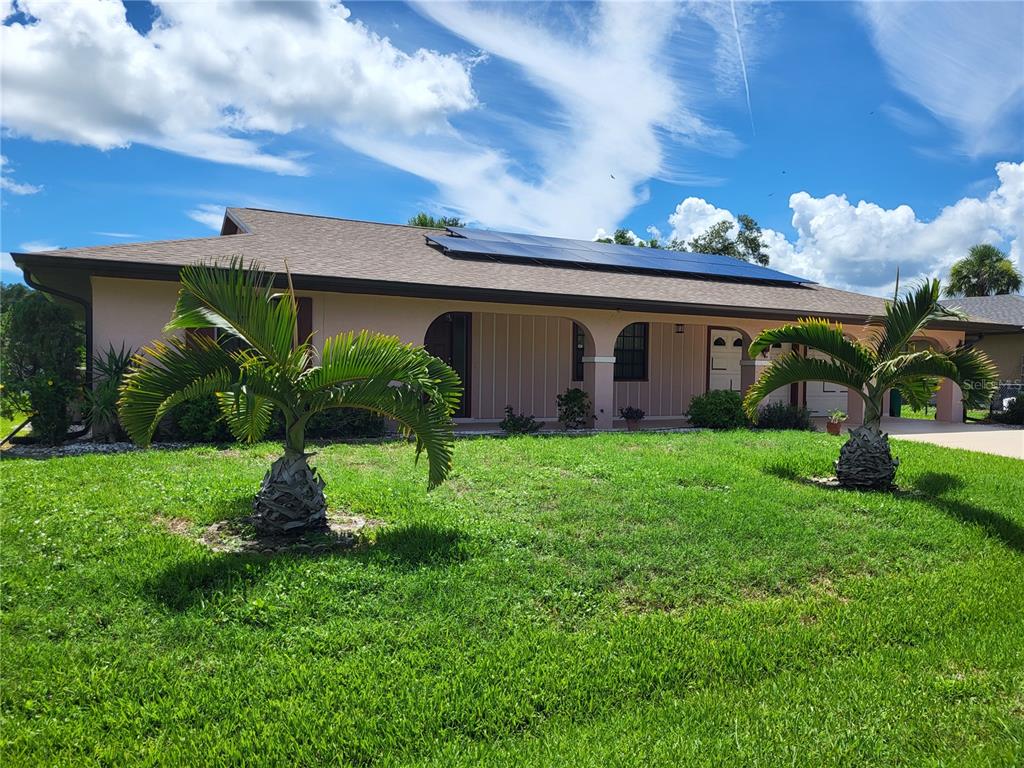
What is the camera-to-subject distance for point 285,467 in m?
5.19

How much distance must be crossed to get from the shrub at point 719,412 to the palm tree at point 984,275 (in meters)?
33.1

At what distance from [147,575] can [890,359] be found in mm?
8359

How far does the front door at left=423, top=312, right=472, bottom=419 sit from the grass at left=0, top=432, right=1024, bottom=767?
7.71m

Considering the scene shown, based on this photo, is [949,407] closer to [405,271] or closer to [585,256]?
[585,256]

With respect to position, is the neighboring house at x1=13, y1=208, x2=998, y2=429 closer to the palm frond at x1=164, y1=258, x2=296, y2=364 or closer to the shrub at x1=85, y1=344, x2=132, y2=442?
the shrub at x1=85, y1=344, x2=132, y2=442

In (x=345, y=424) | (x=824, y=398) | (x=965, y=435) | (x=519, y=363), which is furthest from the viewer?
(x=824, y=398)

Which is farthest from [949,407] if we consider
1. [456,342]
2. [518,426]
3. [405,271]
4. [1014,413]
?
[405,271]

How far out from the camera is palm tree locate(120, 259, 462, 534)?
496 centimetres

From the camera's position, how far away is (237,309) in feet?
16.3

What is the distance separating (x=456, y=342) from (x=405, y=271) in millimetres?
2952

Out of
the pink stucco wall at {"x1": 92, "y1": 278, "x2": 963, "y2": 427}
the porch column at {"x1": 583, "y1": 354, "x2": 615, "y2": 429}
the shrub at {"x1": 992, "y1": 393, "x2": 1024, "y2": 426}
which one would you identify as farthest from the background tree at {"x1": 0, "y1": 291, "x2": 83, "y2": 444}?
the shrub at {"x1": 992, "y1": 393, "x2": 1024, "y2": 426}

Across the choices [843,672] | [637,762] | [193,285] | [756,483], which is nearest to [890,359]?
[756,483]

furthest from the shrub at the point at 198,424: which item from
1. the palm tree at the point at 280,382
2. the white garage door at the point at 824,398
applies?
the white garage door at the point at 824,398

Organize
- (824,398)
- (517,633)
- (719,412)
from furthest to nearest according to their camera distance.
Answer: (824,398)
(719,412)
(517,633)
